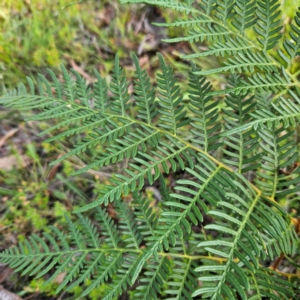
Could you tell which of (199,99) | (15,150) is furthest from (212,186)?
(15,150)

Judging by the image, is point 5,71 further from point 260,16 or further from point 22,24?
point 260,16

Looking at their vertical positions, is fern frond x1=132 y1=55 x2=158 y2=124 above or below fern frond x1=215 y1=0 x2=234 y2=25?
below

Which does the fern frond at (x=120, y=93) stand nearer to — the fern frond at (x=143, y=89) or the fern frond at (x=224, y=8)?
the fern frond at (x=143, y=89)

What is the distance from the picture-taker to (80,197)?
1.86 metres

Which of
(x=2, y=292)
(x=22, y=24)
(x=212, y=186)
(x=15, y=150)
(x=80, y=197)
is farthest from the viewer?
(x=22, y=24)

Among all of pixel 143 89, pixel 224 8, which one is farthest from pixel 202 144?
pixel 224 8

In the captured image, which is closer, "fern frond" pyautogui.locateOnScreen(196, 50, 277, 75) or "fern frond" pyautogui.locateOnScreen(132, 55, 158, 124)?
"fern frond" pyautogui.locateOnScreen(196, 50, 277, 75)

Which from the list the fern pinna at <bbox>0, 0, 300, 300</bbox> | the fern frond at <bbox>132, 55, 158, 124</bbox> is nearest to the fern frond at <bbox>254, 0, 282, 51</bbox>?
the fern pinna at <bbox>0, 0, 300, 300</bbox>

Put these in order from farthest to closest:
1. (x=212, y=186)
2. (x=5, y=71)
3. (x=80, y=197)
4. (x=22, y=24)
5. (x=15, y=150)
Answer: (x=22, y=24), (x=5, y=71), (x=15, y=150), (x=80, y=197), (x=212, y=186)

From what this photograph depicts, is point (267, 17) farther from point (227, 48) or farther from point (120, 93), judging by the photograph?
point (120, 93)

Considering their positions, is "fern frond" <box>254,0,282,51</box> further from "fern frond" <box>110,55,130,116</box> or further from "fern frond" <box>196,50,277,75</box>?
"fern frond" <box>110,55,130,116</box>

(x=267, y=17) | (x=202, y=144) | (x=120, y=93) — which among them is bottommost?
(x=202, y=144)

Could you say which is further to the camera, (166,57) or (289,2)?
(166,57)

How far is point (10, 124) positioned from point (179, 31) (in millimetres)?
1209
